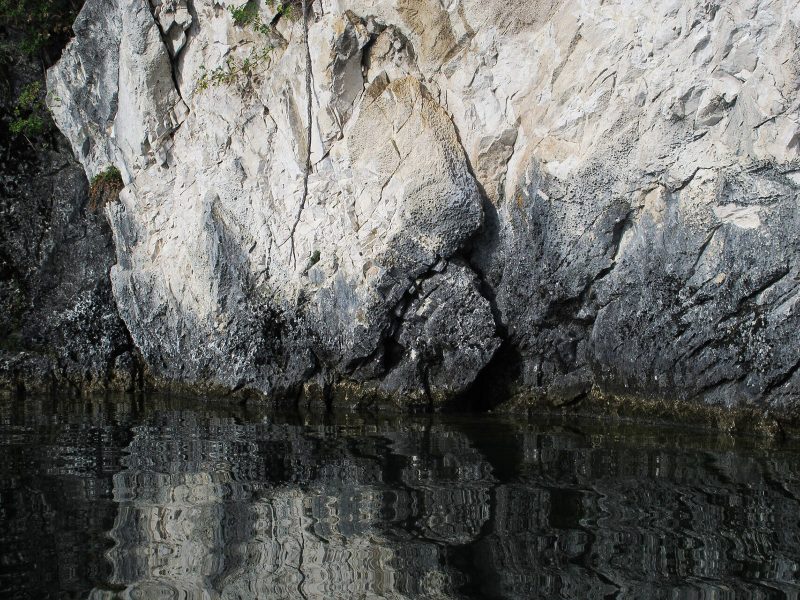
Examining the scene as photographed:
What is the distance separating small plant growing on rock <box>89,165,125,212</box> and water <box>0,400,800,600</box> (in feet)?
18.5

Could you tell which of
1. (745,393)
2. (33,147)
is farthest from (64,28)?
(745,393)

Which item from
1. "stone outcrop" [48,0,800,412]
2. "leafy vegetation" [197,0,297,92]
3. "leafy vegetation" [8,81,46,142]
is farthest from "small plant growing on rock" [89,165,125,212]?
"leafy vegetation" [197,0,297,92]

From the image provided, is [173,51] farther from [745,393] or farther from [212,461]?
[745,393]

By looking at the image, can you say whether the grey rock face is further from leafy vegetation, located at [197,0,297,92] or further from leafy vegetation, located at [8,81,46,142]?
leafy vegetation, located at [197,0,297,92]

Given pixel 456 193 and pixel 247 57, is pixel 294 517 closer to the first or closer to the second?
pixel 456 193

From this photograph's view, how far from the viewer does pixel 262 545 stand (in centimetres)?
435

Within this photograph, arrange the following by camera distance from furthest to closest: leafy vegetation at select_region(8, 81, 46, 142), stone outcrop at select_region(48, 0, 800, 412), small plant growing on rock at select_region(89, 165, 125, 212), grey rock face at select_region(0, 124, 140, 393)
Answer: leafy vegetation at select_region(8, 81, 46, 142) < small plant growing on rock at select_region(89, 165, 125, 212) < grey rock face at select_region(0, 124, 140, 393) < stone outcrop at select_region(48, 0, 800, 412)

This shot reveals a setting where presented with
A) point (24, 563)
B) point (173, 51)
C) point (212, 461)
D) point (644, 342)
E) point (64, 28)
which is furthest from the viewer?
point (64, 28)

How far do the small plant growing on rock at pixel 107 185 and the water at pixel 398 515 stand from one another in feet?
18.5

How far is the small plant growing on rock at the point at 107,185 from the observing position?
1234 centimetres

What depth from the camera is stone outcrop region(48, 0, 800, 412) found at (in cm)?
754

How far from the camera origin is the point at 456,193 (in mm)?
9188

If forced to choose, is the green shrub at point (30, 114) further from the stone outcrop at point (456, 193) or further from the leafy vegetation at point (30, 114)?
the stone outcrop at point (456, 193)

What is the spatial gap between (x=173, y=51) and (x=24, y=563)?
904 centimetres
